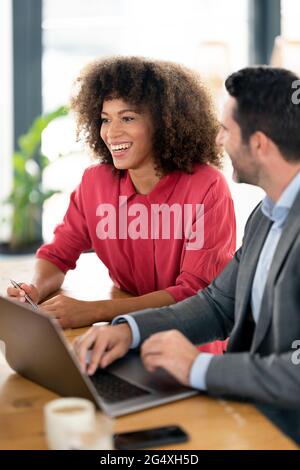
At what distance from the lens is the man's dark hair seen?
147cm

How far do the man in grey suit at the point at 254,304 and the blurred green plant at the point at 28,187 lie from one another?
2.74 metres

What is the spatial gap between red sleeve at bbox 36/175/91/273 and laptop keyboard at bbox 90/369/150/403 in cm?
97

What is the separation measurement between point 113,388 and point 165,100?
1124mm

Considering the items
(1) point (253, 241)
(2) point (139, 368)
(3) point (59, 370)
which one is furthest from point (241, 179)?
(3) point (59, 370)

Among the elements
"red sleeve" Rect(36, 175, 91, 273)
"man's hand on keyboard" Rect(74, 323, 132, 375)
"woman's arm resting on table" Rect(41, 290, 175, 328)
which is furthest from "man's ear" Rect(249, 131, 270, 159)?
"red sleeve" Rect(36, 175, 91, 273)

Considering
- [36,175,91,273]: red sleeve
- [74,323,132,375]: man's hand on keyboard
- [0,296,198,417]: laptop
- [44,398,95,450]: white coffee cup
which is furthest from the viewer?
[36,175,91,273]: red sleeve

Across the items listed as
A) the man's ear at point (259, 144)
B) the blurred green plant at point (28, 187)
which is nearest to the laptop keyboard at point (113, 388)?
the man's ear at point (259, 144)

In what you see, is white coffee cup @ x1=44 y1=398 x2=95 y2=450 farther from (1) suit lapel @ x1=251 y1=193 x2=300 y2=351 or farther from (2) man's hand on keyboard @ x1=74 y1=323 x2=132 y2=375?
(1) suit lapel @ x1=251 y1=193 x2=300 y2=351

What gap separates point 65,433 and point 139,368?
1.34 feet

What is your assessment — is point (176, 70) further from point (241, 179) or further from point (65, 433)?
point (65, 433)

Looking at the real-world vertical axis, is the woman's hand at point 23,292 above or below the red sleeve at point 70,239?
below

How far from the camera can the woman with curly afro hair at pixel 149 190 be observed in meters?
2.09

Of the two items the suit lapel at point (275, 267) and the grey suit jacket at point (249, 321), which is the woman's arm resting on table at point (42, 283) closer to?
the grey suit jacket at point (249, 321)

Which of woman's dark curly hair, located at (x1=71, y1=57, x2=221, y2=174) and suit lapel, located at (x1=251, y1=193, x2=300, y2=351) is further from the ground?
woman's dark curly hair, located at (x1=71, y1=57, x2=221, y2=174)
